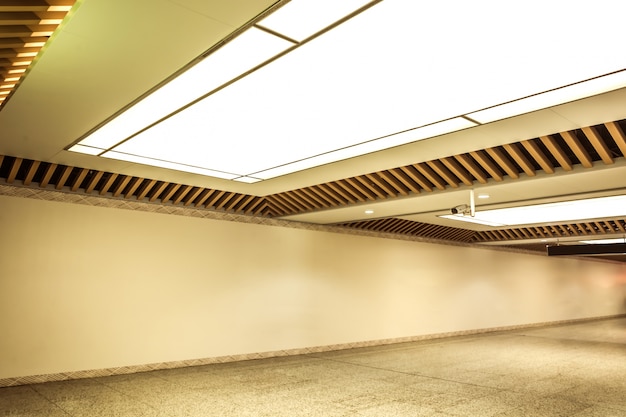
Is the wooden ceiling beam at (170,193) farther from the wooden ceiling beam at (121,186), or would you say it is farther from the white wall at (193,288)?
the wooden ceiling beam at (121,186)

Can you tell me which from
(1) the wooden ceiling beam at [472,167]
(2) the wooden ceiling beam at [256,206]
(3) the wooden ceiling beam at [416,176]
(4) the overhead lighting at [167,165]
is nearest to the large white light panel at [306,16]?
(1) the wooden ceiling beam at [472,167]

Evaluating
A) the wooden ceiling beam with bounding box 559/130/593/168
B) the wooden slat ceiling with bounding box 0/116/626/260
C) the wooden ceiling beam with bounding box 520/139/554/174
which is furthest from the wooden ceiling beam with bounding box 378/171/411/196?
the wooden ceiling beam with bounding box 559/130/593/168

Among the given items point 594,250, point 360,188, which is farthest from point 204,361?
point 594,250

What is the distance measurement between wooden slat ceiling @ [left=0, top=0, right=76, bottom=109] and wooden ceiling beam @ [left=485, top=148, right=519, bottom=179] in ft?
12.9

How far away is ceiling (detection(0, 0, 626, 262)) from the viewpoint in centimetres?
244

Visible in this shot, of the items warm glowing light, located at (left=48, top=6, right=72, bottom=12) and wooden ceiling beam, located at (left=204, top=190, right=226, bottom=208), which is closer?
warm glowing light, located at (left=48, top=6, right=72, bottom=12)

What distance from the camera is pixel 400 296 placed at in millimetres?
10344

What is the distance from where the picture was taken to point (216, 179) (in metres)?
5.96

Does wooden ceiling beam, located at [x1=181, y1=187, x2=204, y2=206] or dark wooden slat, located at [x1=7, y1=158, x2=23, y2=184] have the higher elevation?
dark wooden slat, located at [x1=7, y1=158, x2=23, y2=184]

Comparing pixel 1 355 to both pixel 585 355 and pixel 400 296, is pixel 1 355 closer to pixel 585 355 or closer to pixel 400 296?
pixel 400 296

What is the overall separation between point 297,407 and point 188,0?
13.3ft

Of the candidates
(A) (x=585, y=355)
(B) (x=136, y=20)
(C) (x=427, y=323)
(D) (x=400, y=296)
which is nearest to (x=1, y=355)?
(B) (x=136, y=20)

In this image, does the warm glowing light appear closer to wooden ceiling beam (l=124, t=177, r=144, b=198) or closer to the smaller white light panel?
the smaller white light panel

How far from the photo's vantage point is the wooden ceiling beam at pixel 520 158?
4551 millimetres
